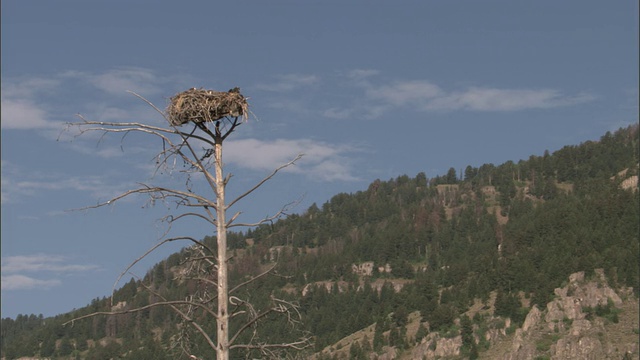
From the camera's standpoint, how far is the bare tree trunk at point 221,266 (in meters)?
11.4

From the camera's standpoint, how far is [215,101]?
1261 centimetres

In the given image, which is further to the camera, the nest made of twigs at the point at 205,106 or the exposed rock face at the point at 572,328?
the exposed rock face at the point at 572,328

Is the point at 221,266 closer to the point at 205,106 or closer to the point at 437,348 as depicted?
the point at 205,106

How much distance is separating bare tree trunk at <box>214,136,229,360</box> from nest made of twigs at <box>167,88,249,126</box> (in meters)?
0.42

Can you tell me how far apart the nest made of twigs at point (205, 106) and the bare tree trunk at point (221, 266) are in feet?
1.37

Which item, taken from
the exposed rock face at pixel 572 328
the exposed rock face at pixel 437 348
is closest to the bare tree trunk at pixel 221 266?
the exposed rock face at pixel 572 328

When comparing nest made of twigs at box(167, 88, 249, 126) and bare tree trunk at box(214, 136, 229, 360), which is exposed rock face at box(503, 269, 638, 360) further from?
bare tree trunk at box(214, 136, 229, 360)

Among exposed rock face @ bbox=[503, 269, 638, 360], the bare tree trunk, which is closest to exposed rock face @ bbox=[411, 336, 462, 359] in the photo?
exposed rock face @ bbox=[503, 269, 638, 360]

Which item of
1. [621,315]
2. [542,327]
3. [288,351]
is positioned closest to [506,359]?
[542,327]

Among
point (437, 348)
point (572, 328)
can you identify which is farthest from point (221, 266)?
point (437, 348)

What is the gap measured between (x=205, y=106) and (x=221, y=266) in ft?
7.27

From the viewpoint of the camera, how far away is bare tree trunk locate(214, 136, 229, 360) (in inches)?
449

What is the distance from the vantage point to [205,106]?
1236 cm

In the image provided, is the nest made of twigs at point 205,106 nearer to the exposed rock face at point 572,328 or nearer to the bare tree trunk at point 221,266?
the bare tree trunk at point 221,266
